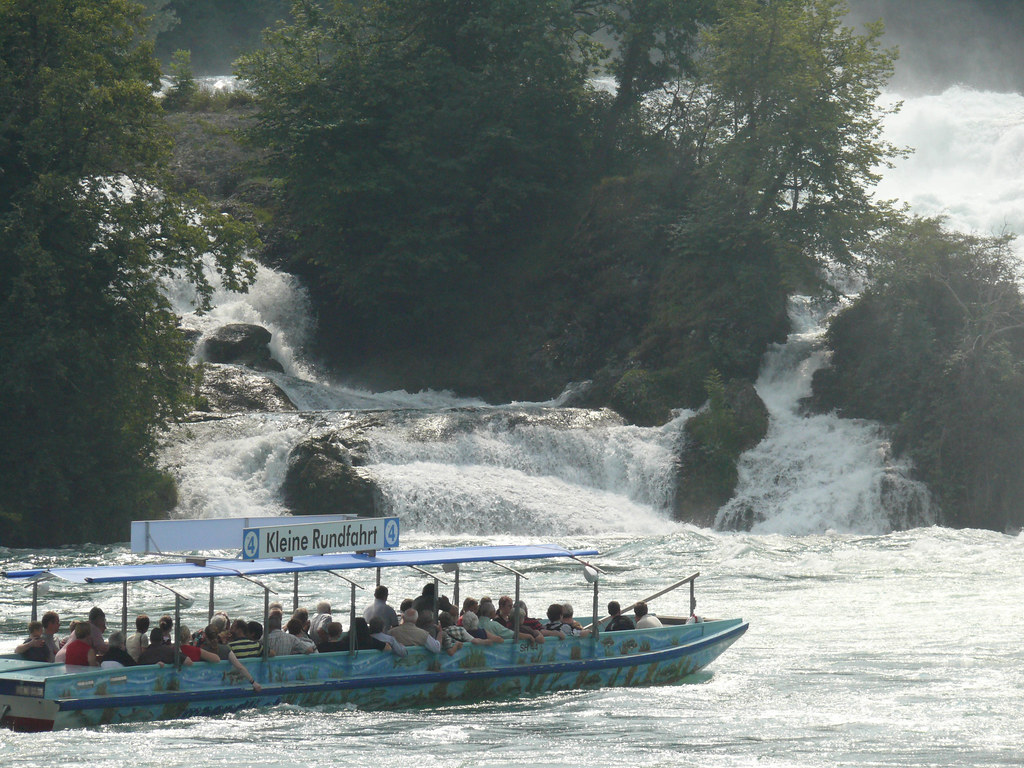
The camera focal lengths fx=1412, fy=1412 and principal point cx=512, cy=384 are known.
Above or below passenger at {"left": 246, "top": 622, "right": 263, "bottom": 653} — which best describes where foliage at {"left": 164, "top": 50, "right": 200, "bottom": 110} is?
above

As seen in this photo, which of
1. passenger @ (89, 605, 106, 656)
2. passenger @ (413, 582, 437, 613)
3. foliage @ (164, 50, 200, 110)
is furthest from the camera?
foliage @ (164, 50, 200, 110)

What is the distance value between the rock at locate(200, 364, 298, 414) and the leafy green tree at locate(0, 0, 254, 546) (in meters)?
5.77

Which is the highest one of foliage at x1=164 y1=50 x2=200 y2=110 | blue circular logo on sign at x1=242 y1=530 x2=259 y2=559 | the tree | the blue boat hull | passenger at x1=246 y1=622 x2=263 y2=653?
foliage at x1=164 y1=50 x2=200 y2=110

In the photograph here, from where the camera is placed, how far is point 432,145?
163ft

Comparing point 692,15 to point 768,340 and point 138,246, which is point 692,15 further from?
point 138,246

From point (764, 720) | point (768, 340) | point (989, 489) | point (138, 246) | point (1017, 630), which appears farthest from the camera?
point (768, 340)

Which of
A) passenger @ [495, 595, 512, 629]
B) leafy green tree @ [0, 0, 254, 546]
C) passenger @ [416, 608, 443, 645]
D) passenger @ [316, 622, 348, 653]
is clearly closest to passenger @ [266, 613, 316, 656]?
passenger @ [316, 622, 348, 653]

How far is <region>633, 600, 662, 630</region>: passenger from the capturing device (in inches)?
781

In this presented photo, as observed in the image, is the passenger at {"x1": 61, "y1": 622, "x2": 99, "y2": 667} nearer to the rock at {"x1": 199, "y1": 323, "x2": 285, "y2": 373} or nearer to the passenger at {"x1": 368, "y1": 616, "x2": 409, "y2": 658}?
the passenger at {"x1": 368, "y1": 616, "x2": 409, "y2": 658}

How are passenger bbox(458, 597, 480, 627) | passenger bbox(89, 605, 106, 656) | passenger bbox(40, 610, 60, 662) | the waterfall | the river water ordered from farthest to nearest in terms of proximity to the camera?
the waterfall → passenger bbox(458, 597, 480, 627) → passenger bbox(40, 610, 60, 662) → passenger bbox(89, 605, 106, 656) → the river water

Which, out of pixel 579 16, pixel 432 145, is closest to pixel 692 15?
pixel 579 16

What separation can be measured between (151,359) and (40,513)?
4.40 meters

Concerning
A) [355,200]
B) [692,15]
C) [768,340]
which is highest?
[692,15]

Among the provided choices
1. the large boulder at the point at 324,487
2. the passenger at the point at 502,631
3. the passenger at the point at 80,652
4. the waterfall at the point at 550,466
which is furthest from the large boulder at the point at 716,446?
the passenger at the point at 80,652
